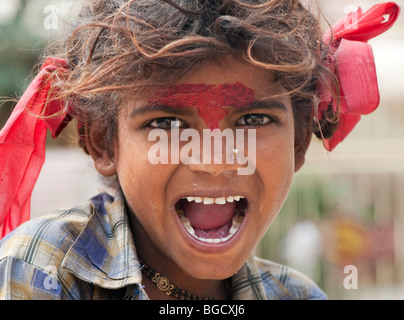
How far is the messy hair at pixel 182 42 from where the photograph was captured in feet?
4.70

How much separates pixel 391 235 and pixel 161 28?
366 cm

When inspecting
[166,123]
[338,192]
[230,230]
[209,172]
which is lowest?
[230,230]

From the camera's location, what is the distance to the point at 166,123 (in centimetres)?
152

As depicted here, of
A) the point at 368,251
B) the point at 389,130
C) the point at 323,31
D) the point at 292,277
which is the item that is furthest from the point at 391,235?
the point at 323,31

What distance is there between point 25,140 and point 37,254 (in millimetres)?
382

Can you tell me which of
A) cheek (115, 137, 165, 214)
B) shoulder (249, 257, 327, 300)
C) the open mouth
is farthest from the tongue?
shoulder (249, 257, 327, 300)

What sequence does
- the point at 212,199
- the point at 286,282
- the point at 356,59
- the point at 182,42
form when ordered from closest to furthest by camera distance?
the point at 182,42 → the point at 212,199 → the point at 356,59 → the point at 286,282

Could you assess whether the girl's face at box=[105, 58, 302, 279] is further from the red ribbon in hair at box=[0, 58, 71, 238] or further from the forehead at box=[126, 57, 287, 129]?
the red ribbon in hair at box=[0, 58, 71, 238]

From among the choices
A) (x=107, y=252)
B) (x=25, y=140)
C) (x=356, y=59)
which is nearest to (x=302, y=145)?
(x=356, y=59)

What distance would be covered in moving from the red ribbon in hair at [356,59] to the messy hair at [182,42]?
0.38ft

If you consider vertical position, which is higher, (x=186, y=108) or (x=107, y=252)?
(x=186, y=108)

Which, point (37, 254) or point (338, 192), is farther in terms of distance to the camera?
point (338, 192)

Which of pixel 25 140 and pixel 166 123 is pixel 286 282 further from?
pixel 25 140
